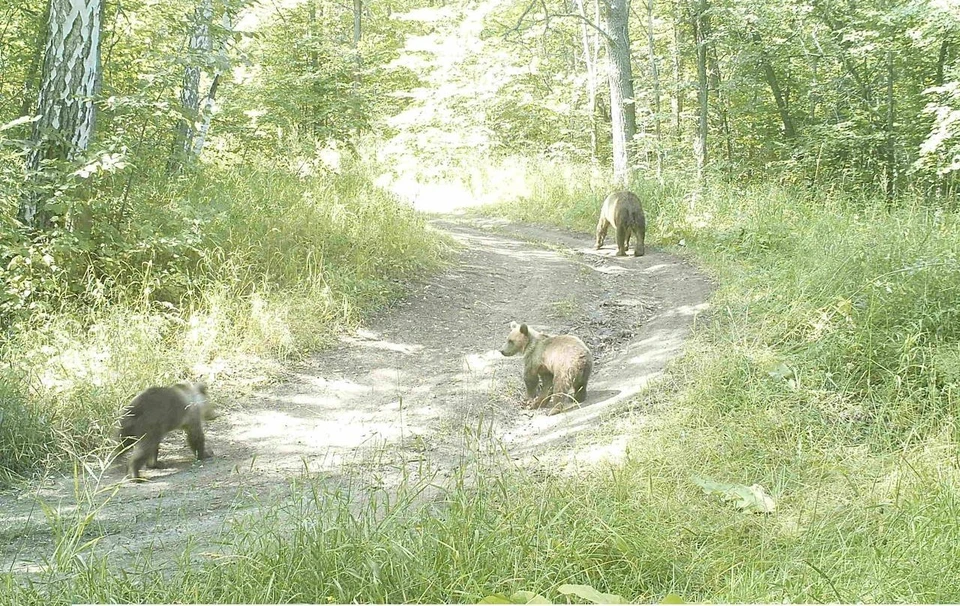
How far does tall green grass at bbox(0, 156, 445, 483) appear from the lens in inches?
226

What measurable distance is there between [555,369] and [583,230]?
8430 mm

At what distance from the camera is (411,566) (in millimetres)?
3109

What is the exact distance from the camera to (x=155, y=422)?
17.4ft

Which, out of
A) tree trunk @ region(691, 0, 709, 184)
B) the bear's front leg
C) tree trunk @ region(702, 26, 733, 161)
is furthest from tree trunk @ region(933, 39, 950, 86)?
the bear's front leg

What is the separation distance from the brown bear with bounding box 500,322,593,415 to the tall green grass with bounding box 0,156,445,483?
2.42 m

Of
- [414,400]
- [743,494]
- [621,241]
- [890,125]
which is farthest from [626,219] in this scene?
[743,494]

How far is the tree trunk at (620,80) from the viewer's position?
50.3 feet

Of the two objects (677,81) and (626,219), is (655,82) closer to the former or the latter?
(677,81)

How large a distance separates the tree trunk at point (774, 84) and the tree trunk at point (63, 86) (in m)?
12.3

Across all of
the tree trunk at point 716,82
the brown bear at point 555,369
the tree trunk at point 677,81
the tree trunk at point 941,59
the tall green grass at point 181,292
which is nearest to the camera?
the tall green grass at point 181,292

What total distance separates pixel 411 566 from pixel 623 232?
9039 mm

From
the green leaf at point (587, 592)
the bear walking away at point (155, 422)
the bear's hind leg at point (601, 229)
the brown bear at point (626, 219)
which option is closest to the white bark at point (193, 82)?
the bear walking away at point (155, 422)

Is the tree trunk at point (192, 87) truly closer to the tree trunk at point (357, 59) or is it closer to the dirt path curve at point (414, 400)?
the dirt path curve at point (414, 400)

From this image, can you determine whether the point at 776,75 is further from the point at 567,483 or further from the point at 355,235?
the point at 567,483
